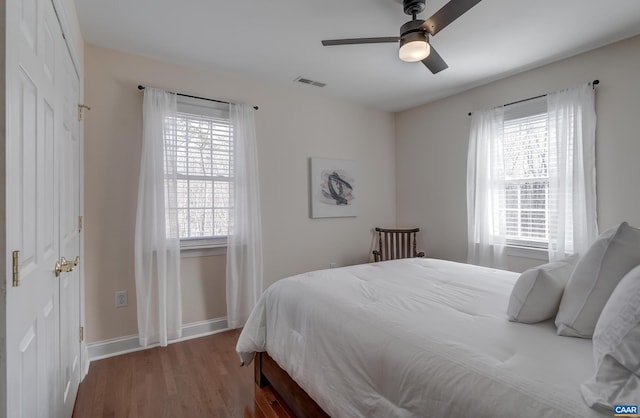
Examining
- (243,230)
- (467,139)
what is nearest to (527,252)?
(467,139)

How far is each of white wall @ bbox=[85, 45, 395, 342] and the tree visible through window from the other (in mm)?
234

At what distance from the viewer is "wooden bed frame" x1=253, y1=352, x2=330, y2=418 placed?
1.56 metres

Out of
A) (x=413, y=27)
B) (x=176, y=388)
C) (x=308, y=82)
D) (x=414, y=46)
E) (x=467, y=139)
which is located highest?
(x=308, y=82)

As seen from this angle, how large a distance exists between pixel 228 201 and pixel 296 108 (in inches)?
53.6

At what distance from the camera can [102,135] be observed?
2.59 m

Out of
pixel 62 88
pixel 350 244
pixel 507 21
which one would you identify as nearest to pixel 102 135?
pixel 62 88

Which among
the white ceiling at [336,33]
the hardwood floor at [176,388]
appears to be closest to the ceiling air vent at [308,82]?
the white ceiling at [336,33]

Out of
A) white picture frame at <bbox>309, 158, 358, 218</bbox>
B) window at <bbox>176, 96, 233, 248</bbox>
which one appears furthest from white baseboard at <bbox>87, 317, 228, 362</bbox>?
white picture frame at <bbox>309, 158, 358, 218</bbox>

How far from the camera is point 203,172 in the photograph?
3004 millimetres

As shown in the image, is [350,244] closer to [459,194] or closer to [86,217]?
[459,194]

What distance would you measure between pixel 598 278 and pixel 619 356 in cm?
41

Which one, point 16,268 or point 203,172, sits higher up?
point 203,172

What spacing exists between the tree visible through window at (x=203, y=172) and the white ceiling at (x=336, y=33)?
19.8 inches

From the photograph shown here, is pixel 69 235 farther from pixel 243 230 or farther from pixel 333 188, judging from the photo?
pixel 333 188
